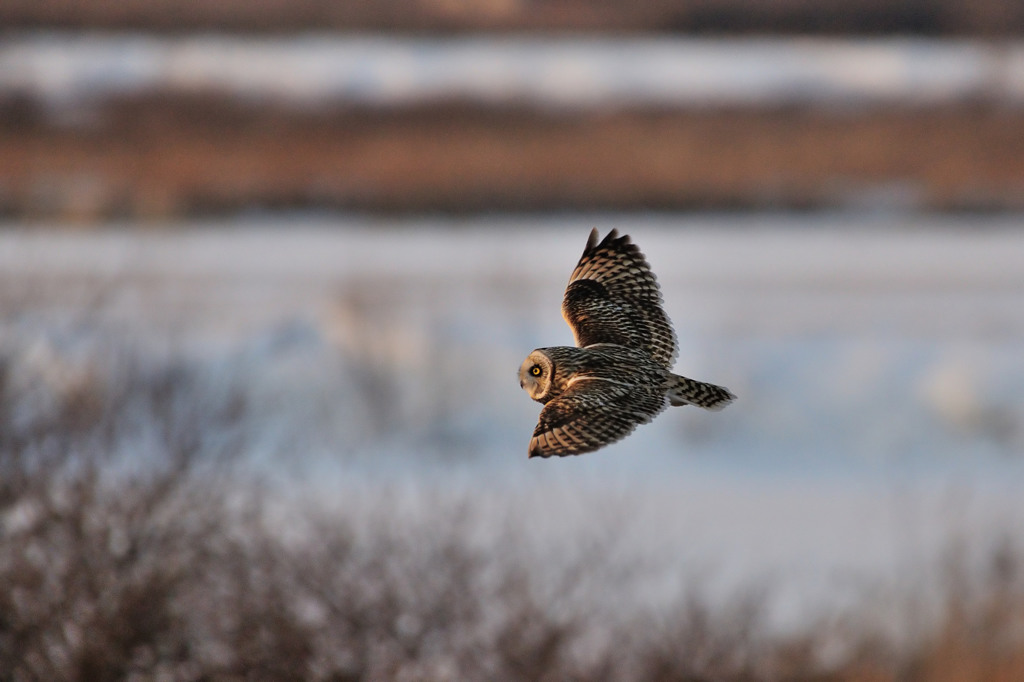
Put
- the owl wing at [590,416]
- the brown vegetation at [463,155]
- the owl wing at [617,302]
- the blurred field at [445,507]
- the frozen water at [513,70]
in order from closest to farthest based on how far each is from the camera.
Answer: the owl wing at [590,416], the owl wing at [617,302], the blurred field at [445,507], the frozen water at [513,70], the brown vegetation at [463,155]

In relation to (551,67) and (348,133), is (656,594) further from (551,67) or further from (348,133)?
(348,133)

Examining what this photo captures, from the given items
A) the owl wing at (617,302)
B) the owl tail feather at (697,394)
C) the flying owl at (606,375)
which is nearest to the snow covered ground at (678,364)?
the owl wing at (617,302)

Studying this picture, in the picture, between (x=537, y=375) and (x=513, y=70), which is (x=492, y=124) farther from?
(x=537, y=375)

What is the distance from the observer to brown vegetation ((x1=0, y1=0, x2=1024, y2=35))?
36.2ft

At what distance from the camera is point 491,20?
9.70 meters

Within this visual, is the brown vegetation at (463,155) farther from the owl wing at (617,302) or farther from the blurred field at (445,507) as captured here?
the owl wing at (617,302)

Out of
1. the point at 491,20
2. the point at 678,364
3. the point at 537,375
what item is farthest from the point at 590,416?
the point at 491,20

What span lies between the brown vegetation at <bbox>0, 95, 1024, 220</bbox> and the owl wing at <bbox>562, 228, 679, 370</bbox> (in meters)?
13.2

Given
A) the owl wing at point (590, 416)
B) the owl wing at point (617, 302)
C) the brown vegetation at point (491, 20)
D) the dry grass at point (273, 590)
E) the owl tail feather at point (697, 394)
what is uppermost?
the brown vegetation at point (491, 20)

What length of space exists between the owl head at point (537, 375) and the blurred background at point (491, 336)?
3.45 metres

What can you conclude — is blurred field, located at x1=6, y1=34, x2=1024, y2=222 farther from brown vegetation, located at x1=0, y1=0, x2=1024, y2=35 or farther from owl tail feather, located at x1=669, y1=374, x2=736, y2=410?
owl tail feather, located at x1=669, y1=374, x2=736, y2=410

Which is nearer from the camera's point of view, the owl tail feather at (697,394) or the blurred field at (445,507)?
the owl tail feather at (697,394)

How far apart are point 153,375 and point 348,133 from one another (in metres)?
11.1

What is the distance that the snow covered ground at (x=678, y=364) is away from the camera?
8.55m
